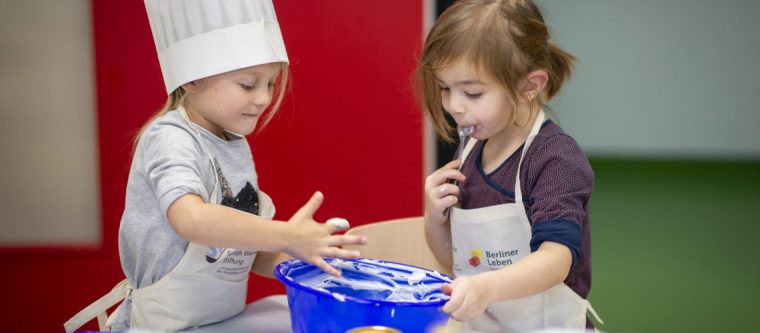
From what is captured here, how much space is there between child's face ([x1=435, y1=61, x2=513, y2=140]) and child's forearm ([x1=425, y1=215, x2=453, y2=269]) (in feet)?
0.79

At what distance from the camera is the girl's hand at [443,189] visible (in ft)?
4.00

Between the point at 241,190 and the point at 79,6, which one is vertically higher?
the point at 79,6

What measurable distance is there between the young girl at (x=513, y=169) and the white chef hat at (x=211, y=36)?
1.00 feet

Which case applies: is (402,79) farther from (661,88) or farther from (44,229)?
(661,88)

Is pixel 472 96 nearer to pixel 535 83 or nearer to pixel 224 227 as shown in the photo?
pixel 535 83

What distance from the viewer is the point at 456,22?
3.74 feet

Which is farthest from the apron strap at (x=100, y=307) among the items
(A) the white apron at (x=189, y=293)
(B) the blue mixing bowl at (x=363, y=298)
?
(B) the blue mixing bowl at (x=363, y=298)

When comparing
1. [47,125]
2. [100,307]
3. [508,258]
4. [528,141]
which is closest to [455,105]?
[528,141]

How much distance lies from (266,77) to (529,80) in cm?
44

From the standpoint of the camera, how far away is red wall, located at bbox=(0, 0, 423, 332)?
69.2 inches

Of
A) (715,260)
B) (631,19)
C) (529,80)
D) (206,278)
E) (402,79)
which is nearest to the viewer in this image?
(206,278)

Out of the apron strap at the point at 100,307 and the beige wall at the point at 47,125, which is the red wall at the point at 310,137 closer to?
the beige wall at the point at 47,125

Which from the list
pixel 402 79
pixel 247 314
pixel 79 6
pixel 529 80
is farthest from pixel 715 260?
pixel 79 6

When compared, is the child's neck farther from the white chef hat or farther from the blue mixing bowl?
the white chef hat
